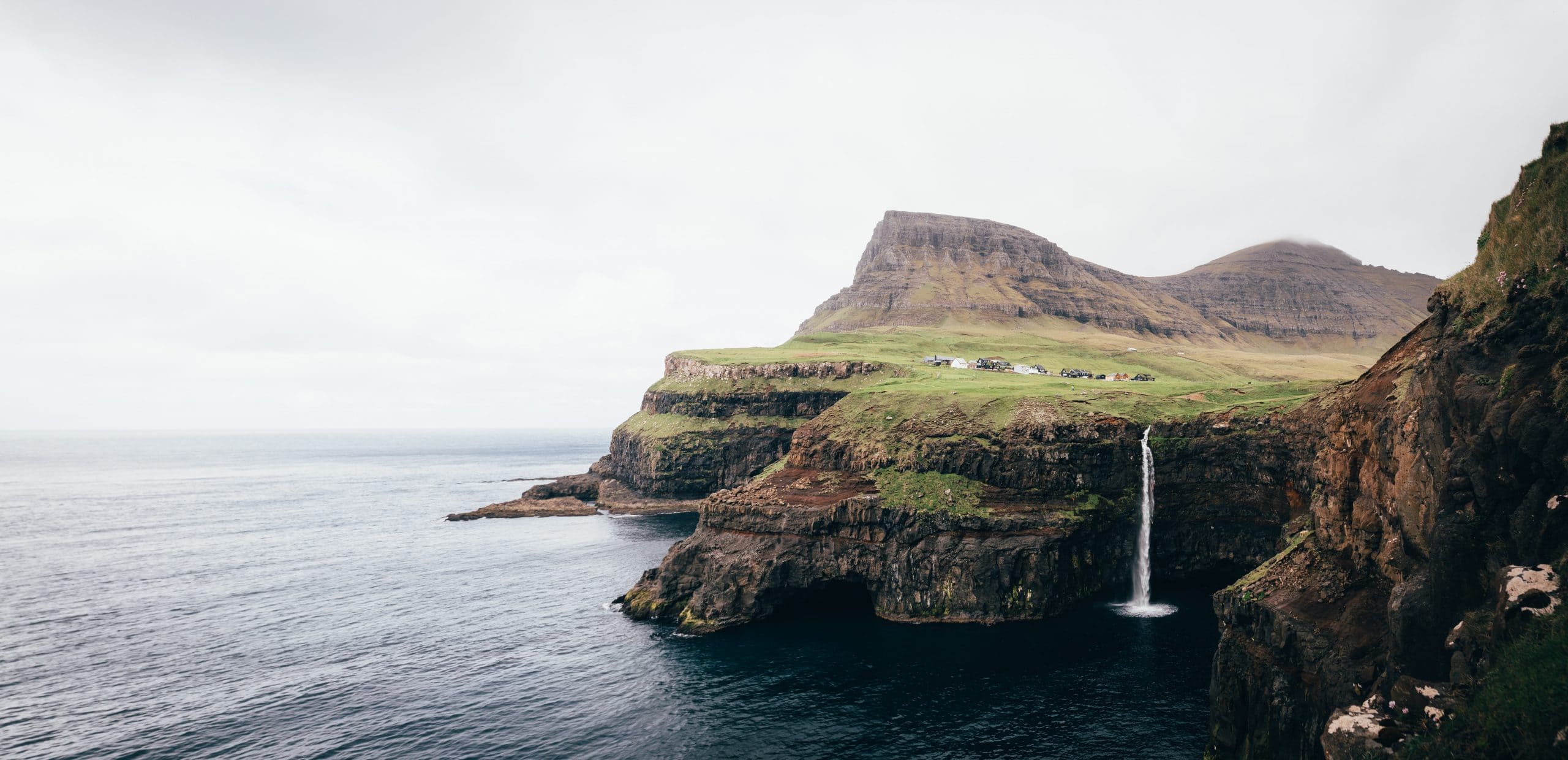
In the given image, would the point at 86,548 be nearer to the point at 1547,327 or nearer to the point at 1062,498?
the point at 1062,498

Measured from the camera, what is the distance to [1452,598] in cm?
2152

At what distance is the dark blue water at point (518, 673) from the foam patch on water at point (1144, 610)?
1.69 metres

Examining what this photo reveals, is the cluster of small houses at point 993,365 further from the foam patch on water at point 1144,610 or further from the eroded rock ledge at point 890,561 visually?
the eroded rock ledge at point 890,561

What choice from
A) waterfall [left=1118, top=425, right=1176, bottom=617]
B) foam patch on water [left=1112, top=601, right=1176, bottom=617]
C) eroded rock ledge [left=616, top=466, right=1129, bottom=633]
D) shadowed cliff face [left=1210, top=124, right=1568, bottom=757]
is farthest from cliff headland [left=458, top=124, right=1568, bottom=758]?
foam patch on water [left=1112, top=601, right=1176, bottom=617]

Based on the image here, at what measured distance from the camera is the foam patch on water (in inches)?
2351

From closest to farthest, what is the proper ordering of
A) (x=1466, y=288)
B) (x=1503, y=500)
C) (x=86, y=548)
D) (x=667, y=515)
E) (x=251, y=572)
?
(x=1503, y=500) → (x=1466, y=288) → (x=251, y=572) → (x=86, y=548) → (x=667, y=515)

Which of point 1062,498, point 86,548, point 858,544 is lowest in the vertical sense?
point 86,548

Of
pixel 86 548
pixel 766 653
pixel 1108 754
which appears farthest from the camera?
pixel 86 548

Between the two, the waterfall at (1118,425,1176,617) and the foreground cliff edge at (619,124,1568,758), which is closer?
the foreground cliff edge at (619,124,1568,758)

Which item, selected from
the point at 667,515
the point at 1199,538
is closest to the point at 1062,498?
the point at 1199,538

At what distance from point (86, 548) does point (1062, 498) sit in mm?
137078

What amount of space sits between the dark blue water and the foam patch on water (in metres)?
1.69

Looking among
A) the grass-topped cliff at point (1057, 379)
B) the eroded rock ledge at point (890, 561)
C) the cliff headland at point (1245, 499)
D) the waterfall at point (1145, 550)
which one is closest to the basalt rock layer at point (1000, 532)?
the eroded rock ledge at point (890, 561)

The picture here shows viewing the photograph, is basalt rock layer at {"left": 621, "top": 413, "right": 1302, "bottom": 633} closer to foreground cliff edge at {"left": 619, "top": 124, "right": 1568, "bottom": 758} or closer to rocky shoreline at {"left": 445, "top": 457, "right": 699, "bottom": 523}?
foreground cliff edge at {"left": 619, "top": 124, "right": 1568, "bottom": 758}
